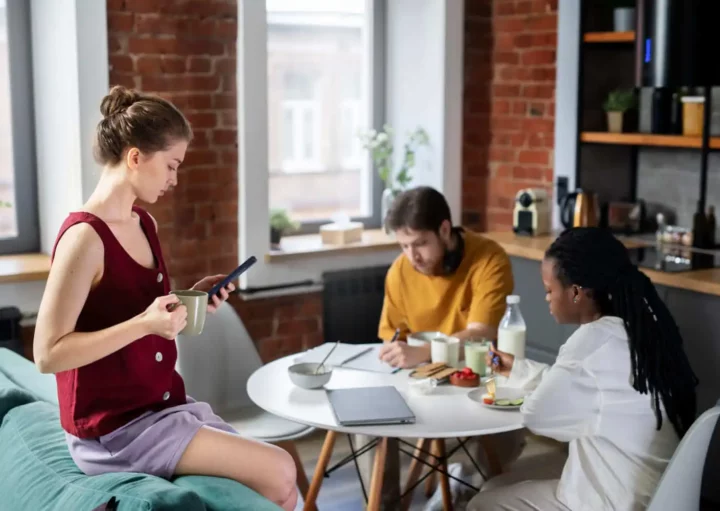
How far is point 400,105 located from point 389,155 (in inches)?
10.0

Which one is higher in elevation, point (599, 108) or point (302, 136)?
point (599, 108)

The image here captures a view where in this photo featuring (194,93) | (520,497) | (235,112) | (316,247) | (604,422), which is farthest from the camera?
(316,247)

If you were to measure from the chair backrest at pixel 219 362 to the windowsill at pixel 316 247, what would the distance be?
0.84 m

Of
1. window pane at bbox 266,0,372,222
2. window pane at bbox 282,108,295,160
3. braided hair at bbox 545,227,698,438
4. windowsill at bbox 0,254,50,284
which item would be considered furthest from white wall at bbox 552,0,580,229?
windowsill at bbox 0,254,50,284

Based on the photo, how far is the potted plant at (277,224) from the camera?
14.2 ft

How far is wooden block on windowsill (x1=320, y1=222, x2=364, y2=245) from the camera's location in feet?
14.6

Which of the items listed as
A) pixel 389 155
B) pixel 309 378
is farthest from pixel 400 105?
pixel 309 378

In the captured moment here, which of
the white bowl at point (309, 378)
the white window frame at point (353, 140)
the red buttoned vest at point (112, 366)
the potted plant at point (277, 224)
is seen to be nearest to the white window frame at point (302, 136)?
the white window frame at point (353, 140)

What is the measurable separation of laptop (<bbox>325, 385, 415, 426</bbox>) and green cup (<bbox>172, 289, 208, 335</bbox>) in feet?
1.79

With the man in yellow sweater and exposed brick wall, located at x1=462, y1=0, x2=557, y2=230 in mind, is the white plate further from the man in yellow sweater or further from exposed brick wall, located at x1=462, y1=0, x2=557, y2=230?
exposed brick wall, located at x1=462, y1=0, x2=557, y2=230

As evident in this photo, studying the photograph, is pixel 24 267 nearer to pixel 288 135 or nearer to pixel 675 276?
pixel 288 135

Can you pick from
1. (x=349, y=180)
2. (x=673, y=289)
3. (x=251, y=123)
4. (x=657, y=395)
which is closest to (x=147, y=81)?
(x=251, y=123)

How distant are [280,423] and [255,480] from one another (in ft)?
3.59

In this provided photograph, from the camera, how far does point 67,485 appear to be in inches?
79.9
